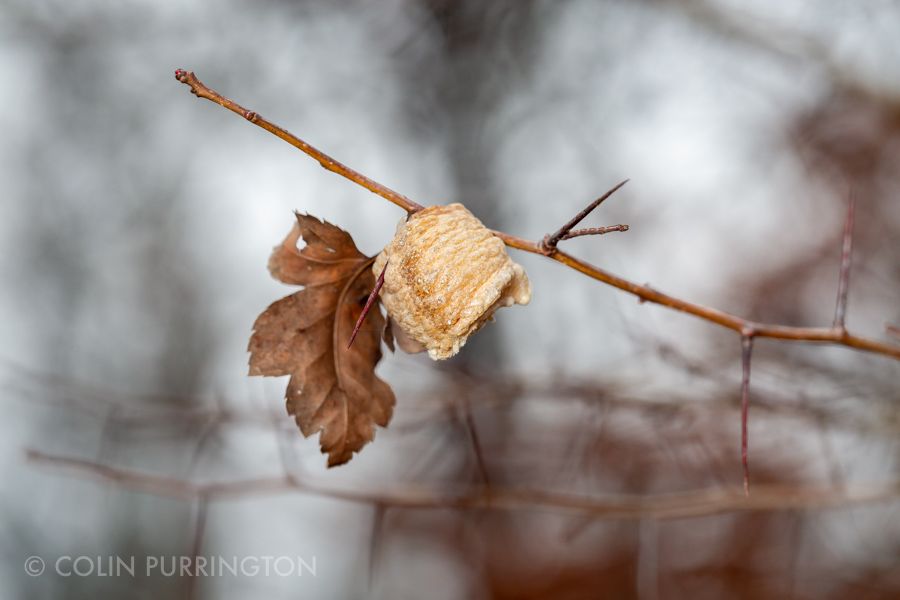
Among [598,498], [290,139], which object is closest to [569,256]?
[290,139]

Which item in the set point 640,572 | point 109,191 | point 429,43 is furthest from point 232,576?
point 429,43

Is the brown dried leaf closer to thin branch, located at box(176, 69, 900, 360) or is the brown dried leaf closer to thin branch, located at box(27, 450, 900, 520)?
thin branch, located at box(176, 69, 900, 360)

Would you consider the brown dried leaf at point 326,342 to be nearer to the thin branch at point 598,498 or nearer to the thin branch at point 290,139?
the thin branch at point 290,139

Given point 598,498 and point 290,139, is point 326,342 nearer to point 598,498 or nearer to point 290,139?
point 290,139

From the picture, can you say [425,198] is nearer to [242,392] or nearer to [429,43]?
[429,43]

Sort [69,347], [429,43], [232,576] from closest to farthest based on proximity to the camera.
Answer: [232,576] < [69,347] < [429,43]

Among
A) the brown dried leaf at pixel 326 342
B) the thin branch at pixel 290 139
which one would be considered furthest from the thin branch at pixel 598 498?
the thin branch at pixel 290 139
